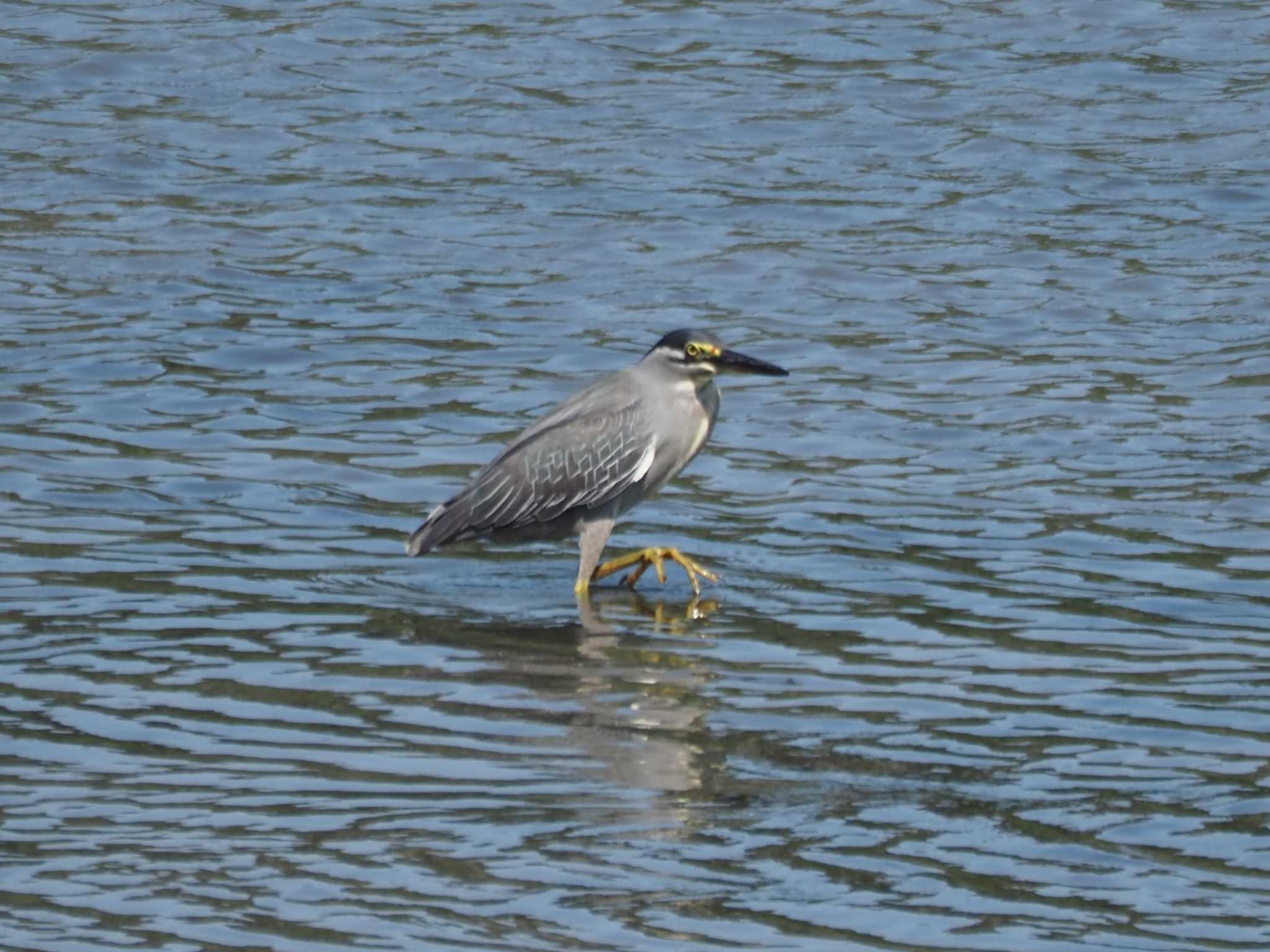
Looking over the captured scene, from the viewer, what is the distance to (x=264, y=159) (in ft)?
59.3

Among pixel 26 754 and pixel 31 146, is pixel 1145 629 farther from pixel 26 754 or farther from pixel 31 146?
pixel 31 146

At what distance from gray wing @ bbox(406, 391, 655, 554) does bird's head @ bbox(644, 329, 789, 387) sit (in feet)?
0.78

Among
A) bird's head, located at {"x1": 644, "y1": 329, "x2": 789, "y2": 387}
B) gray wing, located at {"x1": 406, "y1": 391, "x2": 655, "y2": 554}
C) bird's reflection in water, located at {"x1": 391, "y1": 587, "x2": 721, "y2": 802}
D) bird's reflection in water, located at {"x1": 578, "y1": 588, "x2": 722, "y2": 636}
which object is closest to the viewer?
bird's reflection in water, located at {"x1": 391, "y1": 587, "x2": 721, "y2": 802}

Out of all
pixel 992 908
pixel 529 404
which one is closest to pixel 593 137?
pixel 529 404

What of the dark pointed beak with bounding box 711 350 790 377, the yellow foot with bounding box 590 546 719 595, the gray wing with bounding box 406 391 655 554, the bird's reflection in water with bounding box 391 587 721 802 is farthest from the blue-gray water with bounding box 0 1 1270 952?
the dark pointed beak with bounding box 711 350 790 377

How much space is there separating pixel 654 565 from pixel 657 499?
112 centimetres

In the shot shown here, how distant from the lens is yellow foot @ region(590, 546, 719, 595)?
1023cm

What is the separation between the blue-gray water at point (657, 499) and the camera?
705 centimetres

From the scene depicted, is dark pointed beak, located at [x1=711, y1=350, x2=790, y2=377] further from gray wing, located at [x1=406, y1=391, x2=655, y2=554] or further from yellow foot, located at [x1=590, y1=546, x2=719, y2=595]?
yellow foot, located at [x1=590, y1=546, x2=719, y2=595]

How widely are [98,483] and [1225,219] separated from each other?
7871mm

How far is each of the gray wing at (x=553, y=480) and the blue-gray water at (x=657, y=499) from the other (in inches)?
10.3

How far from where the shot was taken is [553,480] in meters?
10.6

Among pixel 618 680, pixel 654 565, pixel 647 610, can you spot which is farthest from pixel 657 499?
pixel 618 680

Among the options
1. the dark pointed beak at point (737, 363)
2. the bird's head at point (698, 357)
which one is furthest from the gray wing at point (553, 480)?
the dark pointed beak at point (737, 363)
